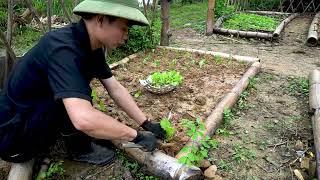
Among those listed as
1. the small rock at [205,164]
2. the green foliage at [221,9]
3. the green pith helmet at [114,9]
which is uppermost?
the green pith helmet at [114,9]

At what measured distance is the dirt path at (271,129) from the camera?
10.1 feet

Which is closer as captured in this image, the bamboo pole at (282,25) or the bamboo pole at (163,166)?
the bamboo pole at (163,166)

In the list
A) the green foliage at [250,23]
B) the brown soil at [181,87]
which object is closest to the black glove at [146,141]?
the brown soil at [181,87]

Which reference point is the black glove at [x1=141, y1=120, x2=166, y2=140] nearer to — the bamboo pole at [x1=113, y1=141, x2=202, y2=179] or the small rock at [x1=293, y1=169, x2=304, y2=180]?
the bamboo pole at [x1=113, y1=141, x2=202, y2=179]

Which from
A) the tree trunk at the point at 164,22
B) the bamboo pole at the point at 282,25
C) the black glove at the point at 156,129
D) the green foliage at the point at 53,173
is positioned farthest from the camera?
the bamboo pole at the point at 282,25

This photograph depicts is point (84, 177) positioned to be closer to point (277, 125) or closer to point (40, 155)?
point (40, 155)

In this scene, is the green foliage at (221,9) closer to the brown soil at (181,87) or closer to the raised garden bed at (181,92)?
the raised garden bed at (181,92)

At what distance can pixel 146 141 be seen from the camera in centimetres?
269

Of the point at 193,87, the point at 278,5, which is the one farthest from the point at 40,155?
the point at 278,5

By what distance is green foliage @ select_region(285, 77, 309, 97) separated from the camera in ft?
15.0

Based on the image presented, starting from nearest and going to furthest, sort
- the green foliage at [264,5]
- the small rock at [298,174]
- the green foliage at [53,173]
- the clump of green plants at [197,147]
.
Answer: the clump of green plants at [197,147] → the green foliage at [53,173] → the small rock at [298,174] → the green foliage at [264,5]

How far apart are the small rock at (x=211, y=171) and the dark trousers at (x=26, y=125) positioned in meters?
1.27

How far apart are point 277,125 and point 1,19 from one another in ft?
21.2

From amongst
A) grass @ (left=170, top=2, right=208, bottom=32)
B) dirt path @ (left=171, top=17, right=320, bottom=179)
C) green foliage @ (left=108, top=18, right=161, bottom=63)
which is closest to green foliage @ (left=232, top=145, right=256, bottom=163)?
dirt path @ (left=171, top=17, right=320, bottom=179)
